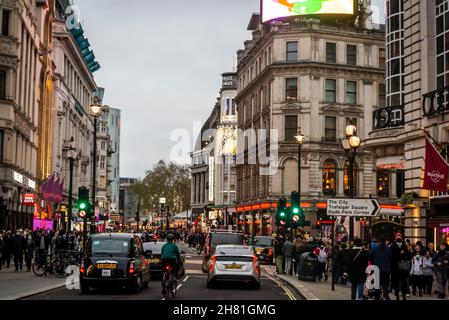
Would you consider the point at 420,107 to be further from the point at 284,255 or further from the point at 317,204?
the point at 317,204

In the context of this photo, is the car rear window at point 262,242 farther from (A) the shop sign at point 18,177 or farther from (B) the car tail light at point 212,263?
(B) the car tail light at point 212,263

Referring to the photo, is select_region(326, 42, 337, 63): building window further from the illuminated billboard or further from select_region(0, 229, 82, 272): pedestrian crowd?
select_region(0, 229, 82, 272): pedestrian crowd

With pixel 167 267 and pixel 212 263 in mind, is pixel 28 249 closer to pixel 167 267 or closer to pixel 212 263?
pixel 212 263

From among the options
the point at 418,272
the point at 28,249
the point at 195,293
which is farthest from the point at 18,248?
the point at 418,272

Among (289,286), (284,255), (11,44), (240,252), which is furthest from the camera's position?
(11,44)

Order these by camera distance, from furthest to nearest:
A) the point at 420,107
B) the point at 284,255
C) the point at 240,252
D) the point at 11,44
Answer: the point at 11,44 < the point at 284,255 < the point at 420,107 < the point at 240,252

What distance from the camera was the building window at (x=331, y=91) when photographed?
71875 mm

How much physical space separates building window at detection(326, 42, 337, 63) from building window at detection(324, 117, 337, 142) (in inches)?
221

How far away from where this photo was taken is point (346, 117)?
7206 centimetres

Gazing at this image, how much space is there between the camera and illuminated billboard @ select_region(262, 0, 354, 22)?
6994 cm

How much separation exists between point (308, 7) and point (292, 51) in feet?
14.4

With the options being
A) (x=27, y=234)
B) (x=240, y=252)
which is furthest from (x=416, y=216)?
(x=27, y=234)

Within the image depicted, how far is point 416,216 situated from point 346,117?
3989 centimetres

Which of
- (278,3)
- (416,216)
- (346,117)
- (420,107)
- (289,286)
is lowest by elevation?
(289,286)
